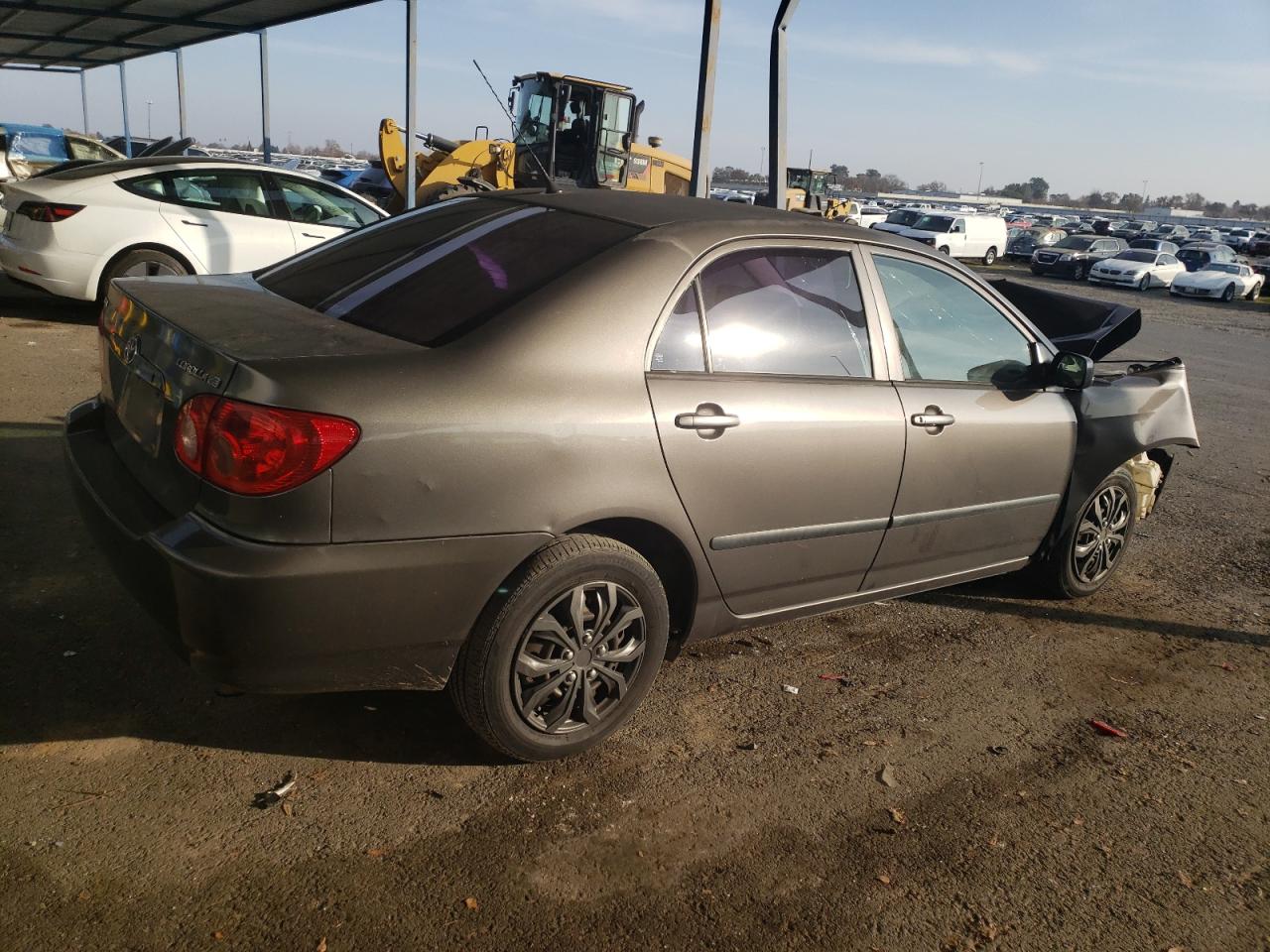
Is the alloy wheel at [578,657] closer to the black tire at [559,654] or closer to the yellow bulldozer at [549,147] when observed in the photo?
the black tire at [559,654]

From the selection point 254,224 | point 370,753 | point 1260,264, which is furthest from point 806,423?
point 1260,264

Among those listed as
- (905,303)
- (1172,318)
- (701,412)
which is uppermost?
(905,303)

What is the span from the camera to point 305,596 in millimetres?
2525

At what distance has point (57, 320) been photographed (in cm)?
935

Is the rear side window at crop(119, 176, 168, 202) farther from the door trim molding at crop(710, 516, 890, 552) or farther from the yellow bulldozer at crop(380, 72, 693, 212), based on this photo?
the yellow bulldozer at crop(380, 72, 693, 212)

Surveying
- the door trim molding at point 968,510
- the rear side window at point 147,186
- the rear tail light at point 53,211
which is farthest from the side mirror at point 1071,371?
the rear tail light at point 53,211

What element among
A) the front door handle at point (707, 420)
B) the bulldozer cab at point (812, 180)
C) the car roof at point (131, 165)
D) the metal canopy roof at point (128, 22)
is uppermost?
the metal canopy roof at point (128, 22)

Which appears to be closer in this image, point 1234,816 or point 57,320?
point 1234,816

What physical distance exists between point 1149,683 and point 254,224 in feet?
25.8

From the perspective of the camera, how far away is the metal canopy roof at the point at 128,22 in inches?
620

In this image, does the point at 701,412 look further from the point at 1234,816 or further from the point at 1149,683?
the point at 1149,683

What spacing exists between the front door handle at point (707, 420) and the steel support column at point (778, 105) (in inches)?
213

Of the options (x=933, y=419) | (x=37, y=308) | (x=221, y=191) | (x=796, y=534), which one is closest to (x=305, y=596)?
(x=796, y=534)

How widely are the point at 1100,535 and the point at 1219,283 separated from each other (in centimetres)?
3008
